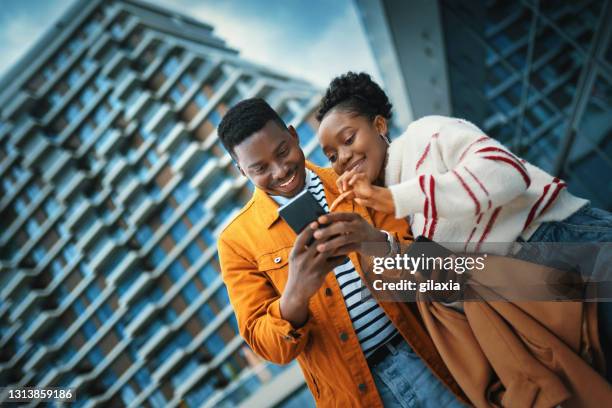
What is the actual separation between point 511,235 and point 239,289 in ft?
3.39

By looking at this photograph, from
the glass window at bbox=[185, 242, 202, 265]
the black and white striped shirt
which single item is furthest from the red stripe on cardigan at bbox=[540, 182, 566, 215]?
the glass window at bbox=[185, 242, 202, 265]

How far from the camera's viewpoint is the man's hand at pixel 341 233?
1184 mm

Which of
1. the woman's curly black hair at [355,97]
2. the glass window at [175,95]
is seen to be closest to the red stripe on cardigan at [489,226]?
the woman's curly black hair at [355,97]

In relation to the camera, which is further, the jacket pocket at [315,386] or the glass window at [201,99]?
the glass window at [201,99]

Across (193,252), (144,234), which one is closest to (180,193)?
(144,234)

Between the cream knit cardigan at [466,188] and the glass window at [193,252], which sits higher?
the glass window at [193,252]

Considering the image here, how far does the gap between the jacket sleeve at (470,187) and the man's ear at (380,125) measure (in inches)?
19.5

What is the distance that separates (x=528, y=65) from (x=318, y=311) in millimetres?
6041

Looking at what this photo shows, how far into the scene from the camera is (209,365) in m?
23.1

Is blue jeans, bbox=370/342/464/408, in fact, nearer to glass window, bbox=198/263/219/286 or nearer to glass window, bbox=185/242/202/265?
glass window, bbox=198/263/219/286

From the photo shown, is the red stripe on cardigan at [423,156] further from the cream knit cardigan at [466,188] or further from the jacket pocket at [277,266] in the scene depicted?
the jacket pocket at [277,266]

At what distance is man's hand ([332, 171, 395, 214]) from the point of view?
1202 millimetres

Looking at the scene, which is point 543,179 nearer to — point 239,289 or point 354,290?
point 354,290

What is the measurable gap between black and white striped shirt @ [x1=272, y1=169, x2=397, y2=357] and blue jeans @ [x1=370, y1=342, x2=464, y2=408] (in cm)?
7
